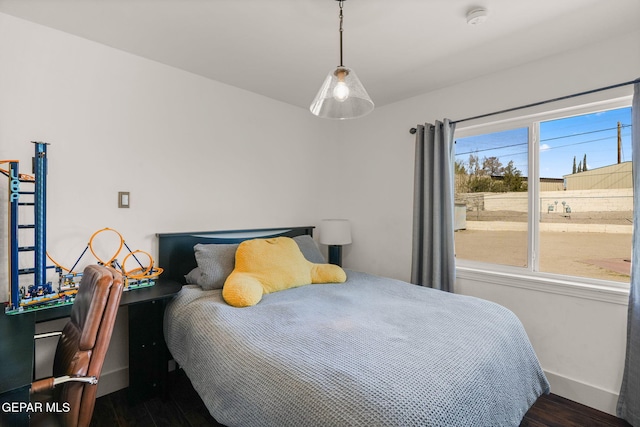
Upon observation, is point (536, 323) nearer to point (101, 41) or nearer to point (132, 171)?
point (132, 171)

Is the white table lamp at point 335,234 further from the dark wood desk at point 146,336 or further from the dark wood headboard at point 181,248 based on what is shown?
the dark wood desk at point 146,336

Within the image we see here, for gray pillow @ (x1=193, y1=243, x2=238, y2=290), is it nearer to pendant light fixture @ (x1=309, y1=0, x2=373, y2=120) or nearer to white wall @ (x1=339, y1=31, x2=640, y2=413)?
pendant light fixture @ (x1=309, y1=0, x2=373, y2=120)

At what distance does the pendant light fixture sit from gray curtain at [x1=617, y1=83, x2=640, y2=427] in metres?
1.70

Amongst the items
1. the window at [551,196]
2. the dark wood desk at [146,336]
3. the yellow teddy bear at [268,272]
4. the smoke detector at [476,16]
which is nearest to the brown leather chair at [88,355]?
the dark wood desk at [146,336]

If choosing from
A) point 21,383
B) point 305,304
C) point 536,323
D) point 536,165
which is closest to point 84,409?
point 21,383

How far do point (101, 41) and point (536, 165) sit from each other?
11.3 ft

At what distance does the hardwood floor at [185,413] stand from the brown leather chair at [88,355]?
0.85 meters

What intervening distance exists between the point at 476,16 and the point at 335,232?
217 centimetres

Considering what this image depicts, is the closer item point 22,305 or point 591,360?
point 22,305

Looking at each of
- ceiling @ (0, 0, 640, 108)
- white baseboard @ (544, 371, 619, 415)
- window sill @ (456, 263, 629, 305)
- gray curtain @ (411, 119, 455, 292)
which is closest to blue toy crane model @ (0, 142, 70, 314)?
ceiling @ (0, 0, 640, 108)

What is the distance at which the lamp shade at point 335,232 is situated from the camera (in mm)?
3295

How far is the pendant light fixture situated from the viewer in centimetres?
164

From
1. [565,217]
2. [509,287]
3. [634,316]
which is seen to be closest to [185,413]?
[509,287]

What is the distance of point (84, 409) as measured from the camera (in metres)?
1.11
